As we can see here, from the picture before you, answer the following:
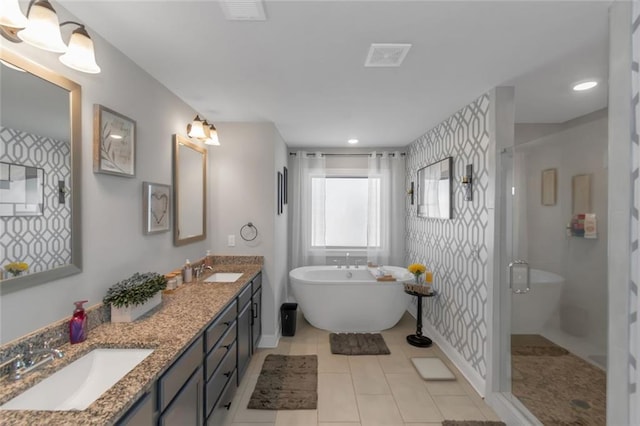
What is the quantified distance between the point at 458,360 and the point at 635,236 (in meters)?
2.07

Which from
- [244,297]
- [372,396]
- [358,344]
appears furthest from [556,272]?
[244,297]

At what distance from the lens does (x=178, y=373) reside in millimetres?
1327

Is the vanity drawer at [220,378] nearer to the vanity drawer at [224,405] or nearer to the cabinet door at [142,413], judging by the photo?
the vanity drawer at [224,405]

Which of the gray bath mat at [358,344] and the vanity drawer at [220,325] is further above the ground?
the vanity drawer at [220,325]

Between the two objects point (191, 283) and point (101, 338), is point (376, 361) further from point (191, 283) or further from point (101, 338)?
point (101, 338)

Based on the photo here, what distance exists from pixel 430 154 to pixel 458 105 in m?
0.97

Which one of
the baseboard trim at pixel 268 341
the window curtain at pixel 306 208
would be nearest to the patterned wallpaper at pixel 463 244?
the window curtain at pixel 306 208

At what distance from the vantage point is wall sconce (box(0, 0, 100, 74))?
951mm

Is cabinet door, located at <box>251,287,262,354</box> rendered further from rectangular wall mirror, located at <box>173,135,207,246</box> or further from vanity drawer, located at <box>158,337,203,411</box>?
vanity drawer, located at <box>158,337,203,411</box>

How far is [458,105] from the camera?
266 centimetres

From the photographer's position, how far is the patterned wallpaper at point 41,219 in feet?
3.62

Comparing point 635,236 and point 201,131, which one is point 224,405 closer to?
point 201,131

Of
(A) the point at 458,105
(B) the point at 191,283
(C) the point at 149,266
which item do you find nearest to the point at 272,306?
(B) the point at 191,283

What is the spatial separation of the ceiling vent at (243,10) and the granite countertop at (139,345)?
1600 millimetres
